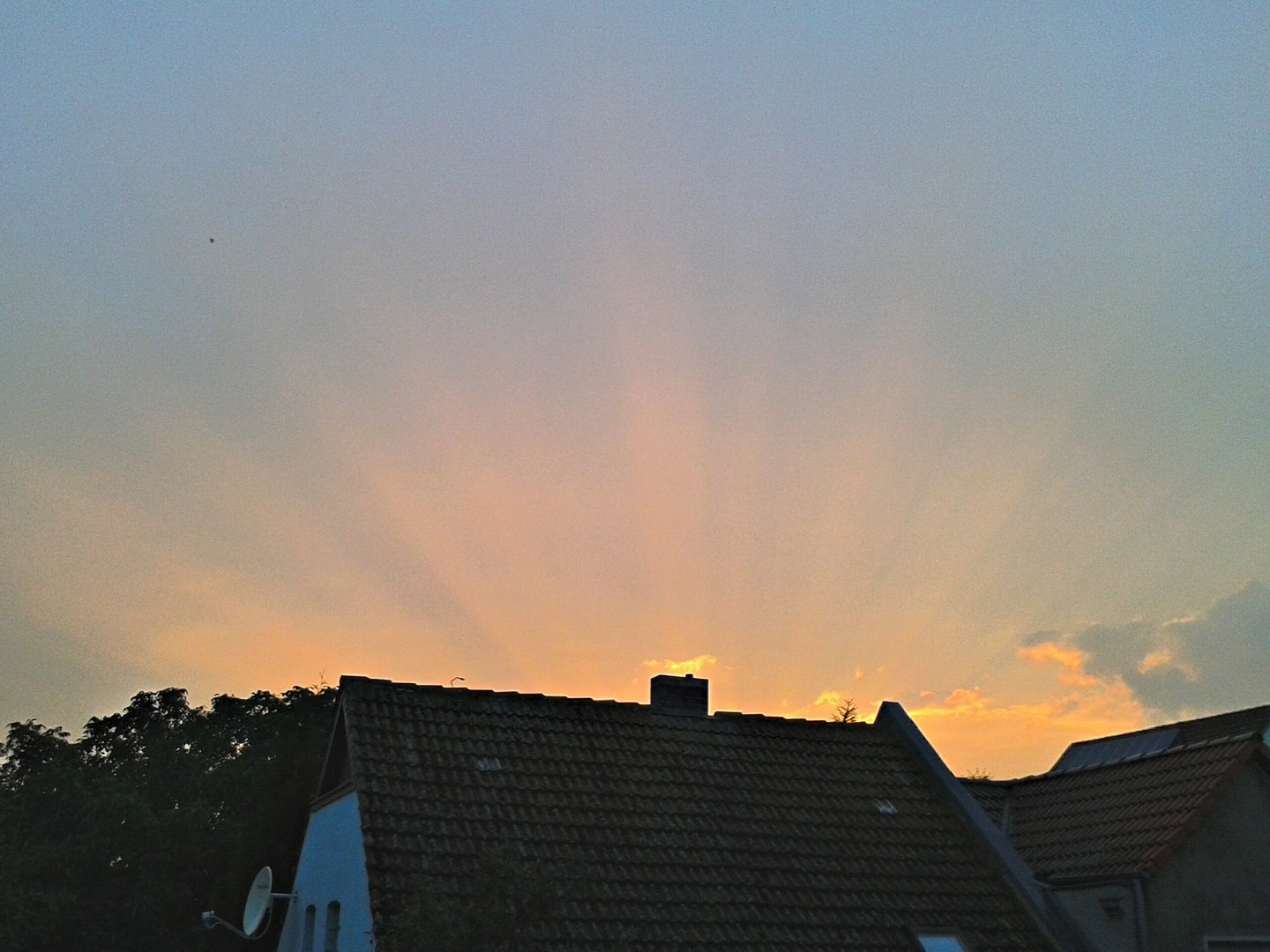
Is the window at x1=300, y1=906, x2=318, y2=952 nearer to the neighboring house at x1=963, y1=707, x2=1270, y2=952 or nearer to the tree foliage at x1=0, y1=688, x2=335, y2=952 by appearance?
the tree foliage at x1=0, y1=688, x2=335, y2=952

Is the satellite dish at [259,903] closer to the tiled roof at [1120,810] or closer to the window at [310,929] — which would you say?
the window at [310,929]

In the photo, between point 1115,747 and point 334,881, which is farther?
point 1115,747

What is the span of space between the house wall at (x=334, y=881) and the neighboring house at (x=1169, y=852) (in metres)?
12.4

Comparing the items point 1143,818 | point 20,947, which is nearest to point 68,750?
point 20,947

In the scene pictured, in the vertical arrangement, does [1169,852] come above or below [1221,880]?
above

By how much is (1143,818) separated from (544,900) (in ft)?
39.5

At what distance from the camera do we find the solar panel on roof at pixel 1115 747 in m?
36.8

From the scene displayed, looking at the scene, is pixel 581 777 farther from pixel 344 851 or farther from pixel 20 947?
pixel 20 947

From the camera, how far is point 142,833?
3756 centimetres

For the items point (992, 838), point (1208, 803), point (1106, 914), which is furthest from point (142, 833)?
point (1208, 803)

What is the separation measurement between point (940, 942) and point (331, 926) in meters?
10.7

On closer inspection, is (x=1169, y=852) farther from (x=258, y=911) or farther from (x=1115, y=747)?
(x=1115, y=747)

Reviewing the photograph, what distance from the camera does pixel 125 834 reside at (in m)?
37.6

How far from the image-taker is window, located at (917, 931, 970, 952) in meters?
19.7
